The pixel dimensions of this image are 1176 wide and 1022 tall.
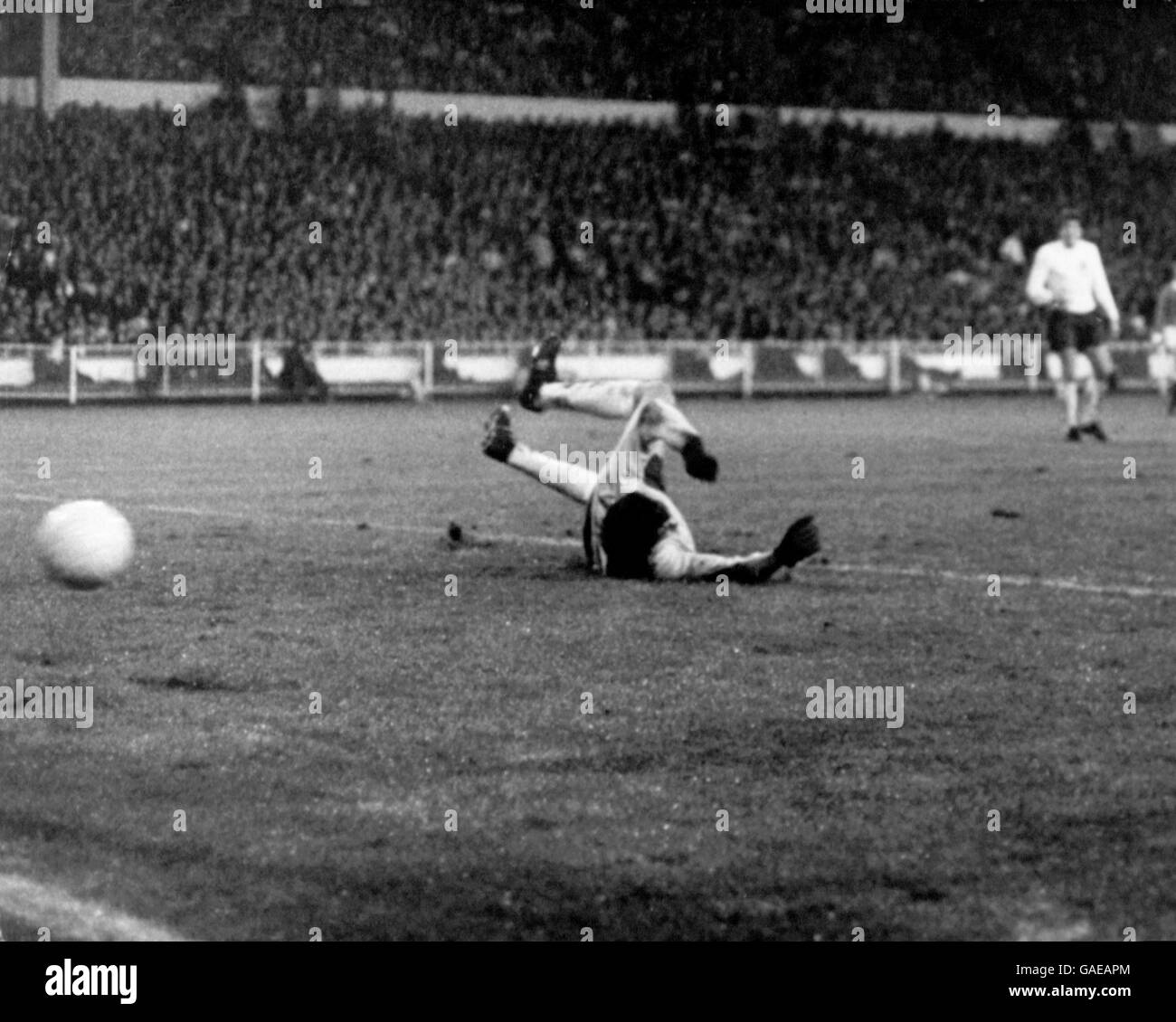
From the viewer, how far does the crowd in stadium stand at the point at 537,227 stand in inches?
1138

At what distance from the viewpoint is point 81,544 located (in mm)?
7766

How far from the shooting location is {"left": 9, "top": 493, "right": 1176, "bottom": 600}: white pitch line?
8.87m

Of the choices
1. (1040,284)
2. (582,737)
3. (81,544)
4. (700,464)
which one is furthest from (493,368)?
(582,737)

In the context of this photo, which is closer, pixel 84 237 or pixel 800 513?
pixel 800 513

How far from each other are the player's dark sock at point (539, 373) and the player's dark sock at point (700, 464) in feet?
4.15

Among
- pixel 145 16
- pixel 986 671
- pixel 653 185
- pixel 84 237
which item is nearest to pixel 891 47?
pixel 653 185

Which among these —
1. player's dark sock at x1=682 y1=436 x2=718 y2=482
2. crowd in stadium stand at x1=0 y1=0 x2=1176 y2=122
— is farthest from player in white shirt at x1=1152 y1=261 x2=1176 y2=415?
player's dark sock at x1=682 y1=436 x2=718 y2=482

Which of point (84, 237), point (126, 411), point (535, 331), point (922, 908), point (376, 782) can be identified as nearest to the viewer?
point (922, 908)

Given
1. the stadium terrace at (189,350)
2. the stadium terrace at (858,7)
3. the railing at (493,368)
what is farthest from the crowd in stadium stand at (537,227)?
the stadium terrace at (858,7)

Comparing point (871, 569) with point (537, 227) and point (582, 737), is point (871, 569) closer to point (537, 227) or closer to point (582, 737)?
point (582, 737)

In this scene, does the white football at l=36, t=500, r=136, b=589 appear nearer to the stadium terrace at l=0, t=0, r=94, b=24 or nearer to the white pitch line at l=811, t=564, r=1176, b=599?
the white pitch line at l=811, t=564, r=1176, b=599

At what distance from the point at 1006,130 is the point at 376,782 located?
37.5 metres

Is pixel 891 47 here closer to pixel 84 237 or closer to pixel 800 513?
pixel 84 237
